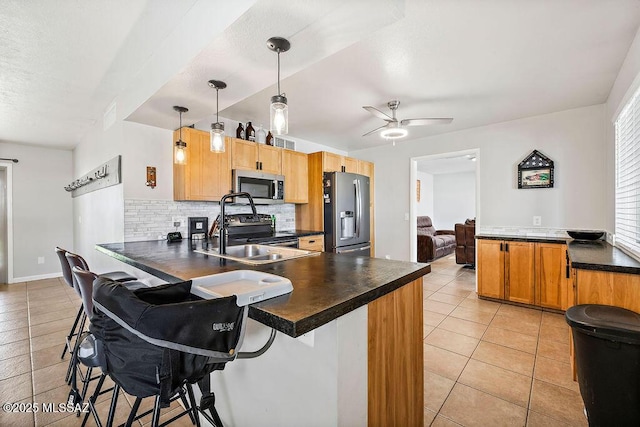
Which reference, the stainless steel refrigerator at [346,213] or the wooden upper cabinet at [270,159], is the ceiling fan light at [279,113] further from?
the stainless steel refrigerator at [346,213]

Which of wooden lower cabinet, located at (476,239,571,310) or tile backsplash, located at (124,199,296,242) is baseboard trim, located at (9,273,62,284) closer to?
tile backsplash, located at (124,199,296,242)

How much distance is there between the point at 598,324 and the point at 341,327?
1.39 m

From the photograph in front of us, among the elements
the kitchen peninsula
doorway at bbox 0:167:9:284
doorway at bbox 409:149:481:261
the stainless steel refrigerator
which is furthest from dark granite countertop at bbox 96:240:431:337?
doorway at bbox 409:149:481:261

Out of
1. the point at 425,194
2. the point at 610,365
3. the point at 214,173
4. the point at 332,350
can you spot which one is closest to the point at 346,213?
the point at 214,173

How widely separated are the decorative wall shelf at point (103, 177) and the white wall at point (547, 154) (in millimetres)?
4203

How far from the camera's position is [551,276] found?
3.28 m

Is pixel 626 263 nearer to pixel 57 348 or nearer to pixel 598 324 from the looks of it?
pixel 598 324

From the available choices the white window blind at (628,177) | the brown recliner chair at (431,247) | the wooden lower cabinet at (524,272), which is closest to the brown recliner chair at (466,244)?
the brown recliner chair at (431,247)

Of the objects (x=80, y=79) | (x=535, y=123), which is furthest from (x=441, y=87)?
(x=80, y=79)

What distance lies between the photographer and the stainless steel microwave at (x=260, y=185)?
3.45m

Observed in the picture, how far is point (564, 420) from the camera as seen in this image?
1.64 meters

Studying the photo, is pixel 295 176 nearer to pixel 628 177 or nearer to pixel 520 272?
pixel 520 272

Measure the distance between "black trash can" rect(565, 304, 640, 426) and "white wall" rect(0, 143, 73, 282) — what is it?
7.32m

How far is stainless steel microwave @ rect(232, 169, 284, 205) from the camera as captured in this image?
11.3 ft
